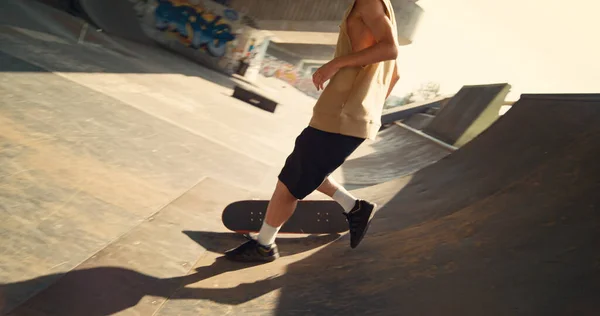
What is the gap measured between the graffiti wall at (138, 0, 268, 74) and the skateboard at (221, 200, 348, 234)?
16.0 meters

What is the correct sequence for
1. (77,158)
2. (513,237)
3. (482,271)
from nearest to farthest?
(482,271) < (513,237) < (77,158)

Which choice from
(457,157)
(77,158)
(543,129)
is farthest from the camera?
(457,157)

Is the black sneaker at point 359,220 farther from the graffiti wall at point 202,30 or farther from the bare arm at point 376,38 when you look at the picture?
the graffiti wall at point 202,30

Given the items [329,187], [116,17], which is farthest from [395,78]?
[116,17]

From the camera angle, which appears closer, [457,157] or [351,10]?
[351,10]

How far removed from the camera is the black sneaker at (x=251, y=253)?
2.48 meters

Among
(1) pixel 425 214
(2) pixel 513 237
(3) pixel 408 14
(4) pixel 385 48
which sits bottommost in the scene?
(1) pixel 425 214

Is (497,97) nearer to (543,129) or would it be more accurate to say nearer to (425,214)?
(543,129)

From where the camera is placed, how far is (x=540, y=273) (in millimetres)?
1735

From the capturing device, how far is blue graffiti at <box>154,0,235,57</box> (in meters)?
17.0

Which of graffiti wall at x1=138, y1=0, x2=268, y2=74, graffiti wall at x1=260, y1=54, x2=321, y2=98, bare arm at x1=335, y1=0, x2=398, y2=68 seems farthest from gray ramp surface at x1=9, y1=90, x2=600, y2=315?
graffiti wall at x1=260, y1=54, x2=321, y2=98

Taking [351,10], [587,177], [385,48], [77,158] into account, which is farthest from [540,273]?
[77,158]

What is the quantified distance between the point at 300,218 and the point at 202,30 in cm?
1662

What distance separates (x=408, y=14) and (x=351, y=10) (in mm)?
21784
